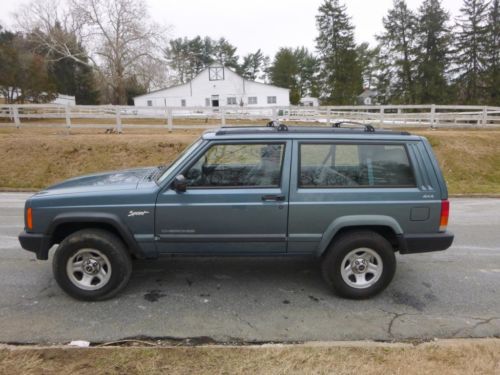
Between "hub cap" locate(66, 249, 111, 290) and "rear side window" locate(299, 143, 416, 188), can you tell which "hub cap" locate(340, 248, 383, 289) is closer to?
"rear side window" locate(299, 143, 416, 188)

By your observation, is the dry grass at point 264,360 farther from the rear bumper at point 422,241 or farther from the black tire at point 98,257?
the rear bumper at point 422,241

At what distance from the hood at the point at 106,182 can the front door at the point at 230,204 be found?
0.55 meters

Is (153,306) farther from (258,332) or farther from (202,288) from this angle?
(258,332)

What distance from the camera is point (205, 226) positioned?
12.4ft

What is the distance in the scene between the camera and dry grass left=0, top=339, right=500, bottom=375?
2736 mm

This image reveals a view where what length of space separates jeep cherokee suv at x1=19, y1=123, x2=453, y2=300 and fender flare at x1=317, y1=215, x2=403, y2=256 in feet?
0.03

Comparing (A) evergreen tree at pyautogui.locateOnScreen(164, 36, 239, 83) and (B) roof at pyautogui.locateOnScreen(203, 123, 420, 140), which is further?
(A) evergreen tree at pyautogui.locateOnScreen(164, 36, 239, 83)

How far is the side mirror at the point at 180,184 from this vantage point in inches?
144

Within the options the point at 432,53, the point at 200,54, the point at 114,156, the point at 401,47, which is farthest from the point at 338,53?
the point at 114,156

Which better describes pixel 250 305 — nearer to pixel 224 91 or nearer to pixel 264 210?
pixel 264 210

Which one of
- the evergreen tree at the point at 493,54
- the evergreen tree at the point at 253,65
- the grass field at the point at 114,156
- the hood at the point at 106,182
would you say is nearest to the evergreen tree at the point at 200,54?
the evergreen tree at the point at 253,65

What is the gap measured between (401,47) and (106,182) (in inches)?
1967

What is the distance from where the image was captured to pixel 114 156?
44.1ft

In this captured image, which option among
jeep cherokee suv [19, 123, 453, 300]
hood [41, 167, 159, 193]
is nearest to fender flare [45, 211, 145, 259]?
jeep cherokee suv [19, 123, 453, 300]
